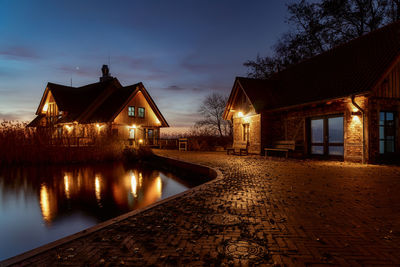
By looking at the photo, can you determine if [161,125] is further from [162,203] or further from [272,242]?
[272,242]

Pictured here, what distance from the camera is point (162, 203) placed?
15.3ft

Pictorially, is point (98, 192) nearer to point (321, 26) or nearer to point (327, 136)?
point (327, 136)

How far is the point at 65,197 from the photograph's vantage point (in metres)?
8.49

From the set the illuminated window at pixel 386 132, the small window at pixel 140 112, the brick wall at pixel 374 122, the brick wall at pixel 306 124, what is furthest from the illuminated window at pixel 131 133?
the illuminated window at pixel 386 132

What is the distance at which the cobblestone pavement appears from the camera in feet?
8.17

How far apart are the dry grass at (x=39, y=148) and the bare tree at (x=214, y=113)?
18795 mm

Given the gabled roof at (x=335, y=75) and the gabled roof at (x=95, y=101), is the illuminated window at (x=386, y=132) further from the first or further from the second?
the gabled roof at (x=95, y=101)

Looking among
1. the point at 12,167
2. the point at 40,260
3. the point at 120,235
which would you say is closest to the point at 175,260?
the point at 120,235

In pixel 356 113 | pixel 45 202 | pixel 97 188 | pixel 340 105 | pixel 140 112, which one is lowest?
pixel 45 202

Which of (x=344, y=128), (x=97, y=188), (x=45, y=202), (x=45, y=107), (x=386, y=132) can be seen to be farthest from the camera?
(x=45, y=107)

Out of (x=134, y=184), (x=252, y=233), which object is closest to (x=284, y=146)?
(x=134, y=184)

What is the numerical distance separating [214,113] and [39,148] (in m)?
21.8

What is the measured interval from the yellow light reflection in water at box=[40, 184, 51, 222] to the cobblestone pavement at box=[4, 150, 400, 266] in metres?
4.06

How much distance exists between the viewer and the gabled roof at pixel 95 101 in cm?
2409
